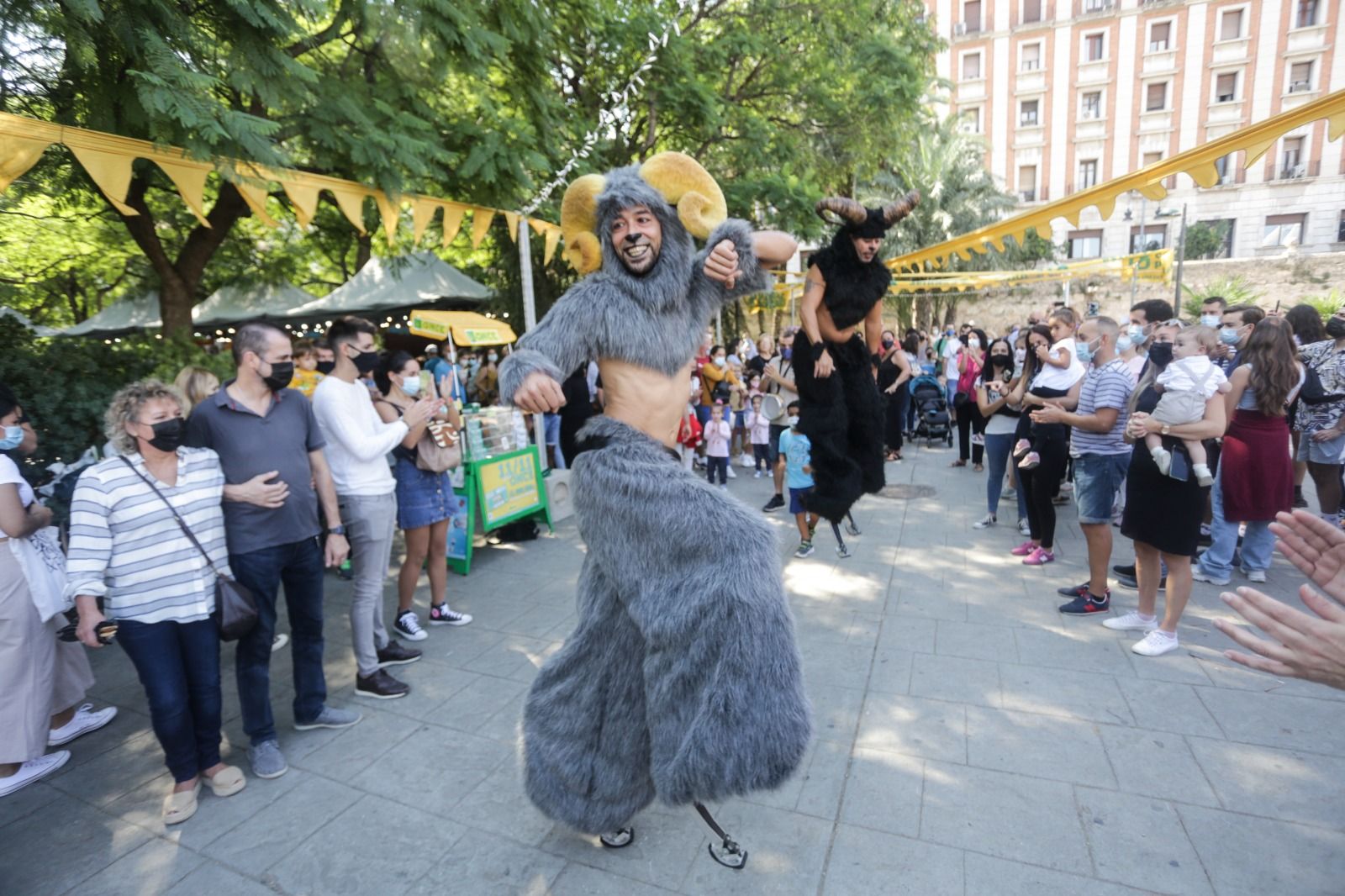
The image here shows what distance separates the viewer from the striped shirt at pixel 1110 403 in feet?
14.7

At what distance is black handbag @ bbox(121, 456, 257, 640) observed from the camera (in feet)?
9.40

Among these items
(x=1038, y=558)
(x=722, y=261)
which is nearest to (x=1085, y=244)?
(x=1038, y=558)

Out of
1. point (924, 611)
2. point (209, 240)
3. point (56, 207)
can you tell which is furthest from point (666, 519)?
point (56, 207)

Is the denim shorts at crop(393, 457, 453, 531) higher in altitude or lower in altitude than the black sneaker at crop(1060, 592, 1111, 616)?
higher

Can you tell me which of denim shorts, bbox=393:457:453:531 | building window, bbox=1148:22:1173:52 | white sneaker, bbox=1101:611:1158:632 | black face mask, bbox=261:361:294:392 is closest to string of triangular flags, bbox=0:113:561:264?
black face mask, bbox=261:361:294:392

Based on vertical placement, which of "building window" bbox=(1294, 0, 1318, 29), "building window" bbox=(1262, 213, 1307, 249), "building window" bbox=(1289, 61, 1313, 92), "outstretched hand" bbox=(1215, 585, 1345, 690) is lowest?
"outstretched hand" bbox=(1215, 585, 1345, 690)

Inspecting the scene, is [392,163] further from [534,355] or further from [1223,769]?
[1223,769]

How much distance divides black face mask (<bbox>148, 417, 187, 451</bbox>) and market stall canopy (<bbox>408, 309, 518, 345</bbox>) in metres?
4.83

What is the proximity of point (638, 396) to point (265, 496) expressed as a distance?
1.86 meters

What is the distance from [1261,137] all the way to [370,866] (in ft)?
18.1

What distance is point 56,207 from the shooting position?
19.7ft

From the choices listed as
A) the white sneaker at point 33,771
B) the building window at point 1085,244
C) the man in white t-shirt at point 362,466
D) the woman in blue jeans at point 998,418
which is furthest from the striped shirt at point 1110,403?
the building window at point 1085,244

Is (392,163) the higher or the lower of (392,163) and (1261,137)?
the higher

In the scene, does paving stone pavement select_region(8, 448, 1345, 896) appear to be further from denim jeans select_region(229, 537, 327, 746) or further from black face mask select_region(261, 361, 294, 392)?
black face mask select_region(261, 361, 294, 392)
